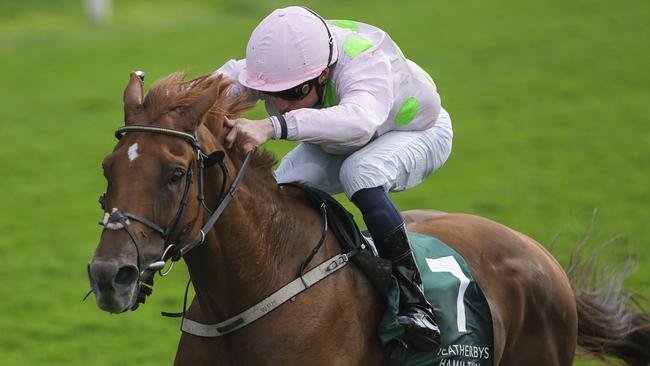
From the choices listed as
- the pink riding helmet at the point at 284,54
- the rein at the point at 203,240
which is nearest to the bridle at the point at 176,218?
the rein at the point at 203,240

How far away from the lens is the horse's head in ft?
9.59

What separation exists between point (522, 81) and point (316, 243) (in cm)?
974

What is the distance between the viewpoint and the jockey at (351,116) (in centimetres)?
351

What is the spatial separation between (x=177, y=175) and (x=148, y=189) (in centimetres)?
10

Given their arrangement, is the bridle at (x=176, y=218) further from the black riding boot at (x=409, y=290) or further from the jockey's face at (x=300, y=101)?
the black riding boot at (x=409, y=290)

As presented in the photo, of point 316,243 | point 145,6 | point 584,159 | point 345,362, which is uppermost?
point 316,243

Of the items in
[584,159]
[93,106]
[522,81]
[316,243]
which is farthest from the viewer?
[522,81]

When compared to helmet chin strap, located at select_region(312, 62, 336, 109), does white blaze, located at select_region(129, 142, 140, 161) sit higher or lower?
higher

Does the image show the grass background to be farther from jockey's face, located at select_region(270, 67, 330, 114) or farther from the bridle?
the bridle

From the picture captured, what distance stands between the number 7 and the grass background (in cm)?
134

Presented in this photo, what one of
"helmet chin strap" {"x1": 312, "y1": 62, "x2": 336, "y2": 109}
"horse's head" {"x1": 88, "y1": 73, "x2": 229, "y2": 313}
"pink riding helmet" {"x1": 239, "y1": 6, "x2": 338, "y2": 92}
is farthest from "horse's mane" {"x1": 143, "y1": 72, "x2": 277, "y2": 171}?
"helmet chin strap" {"x1": 312, "y1": 62, "x2": 336, "y2": 109}

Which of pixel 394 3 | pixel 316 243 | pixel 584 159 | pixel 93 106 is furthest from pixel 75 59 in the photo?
pixel 316 243

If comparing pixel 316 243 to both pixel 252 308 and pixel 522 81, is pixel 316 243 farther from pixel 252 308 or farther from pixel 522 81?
pixel 522 81

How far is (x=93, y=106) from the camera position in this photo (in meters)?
11.9
